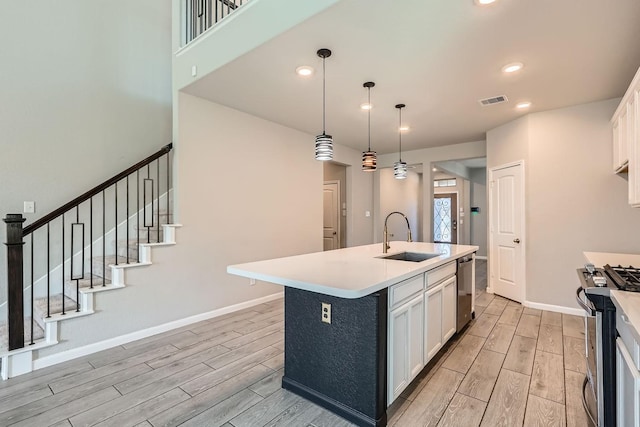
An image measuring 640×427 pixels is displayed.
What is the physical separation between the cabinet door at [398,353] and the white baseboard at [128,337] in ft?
8.42

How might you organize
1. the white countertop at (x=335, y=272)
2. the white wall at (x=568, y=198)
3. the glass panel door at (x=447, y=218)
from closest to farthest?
the white countertop at (x=335, y=272)
the white wall at (x=568, y=198)
the glass panel door at (x=447, y=218)

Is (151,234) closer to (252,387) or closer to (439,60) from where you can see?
(252,387)

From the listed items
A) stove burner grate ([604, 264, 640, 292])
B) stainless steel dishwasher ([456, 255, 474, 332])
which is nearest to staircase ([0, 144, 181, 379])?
stainless steel dishwasher ([456, 255, 474, 332])

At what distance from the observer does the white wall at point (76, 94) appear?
10.2 feet

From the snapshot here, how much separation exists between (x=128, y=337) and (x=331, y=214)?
14.7 feet

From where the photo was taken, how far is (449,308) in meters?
2.83

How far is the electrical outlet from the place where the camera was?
1976 mm

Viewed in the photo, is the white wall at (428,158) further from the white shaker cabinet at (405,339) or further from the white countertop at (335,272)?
the white shaker cabinet at (405,339)

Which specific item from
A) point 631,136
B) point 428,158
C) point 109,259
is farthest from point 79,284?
point 428,158

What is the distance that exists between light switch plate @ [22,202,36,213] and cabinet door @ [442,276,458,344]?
416cm

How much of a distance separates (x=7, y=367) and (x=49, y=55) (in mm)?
3118

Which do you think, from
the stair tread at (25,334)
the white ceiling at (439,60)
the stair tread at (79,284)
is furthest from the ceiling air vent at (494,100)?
the stair tread at (25,334)

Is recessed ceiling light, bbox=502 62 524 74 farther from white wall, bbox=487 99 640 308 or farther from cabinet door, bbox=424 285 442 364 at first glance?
cabinet door, bbox=424 285 442 364

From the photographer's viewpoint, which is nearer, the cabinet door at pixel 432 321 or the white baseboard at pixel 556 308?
the cabinet door at pixel 432 321
